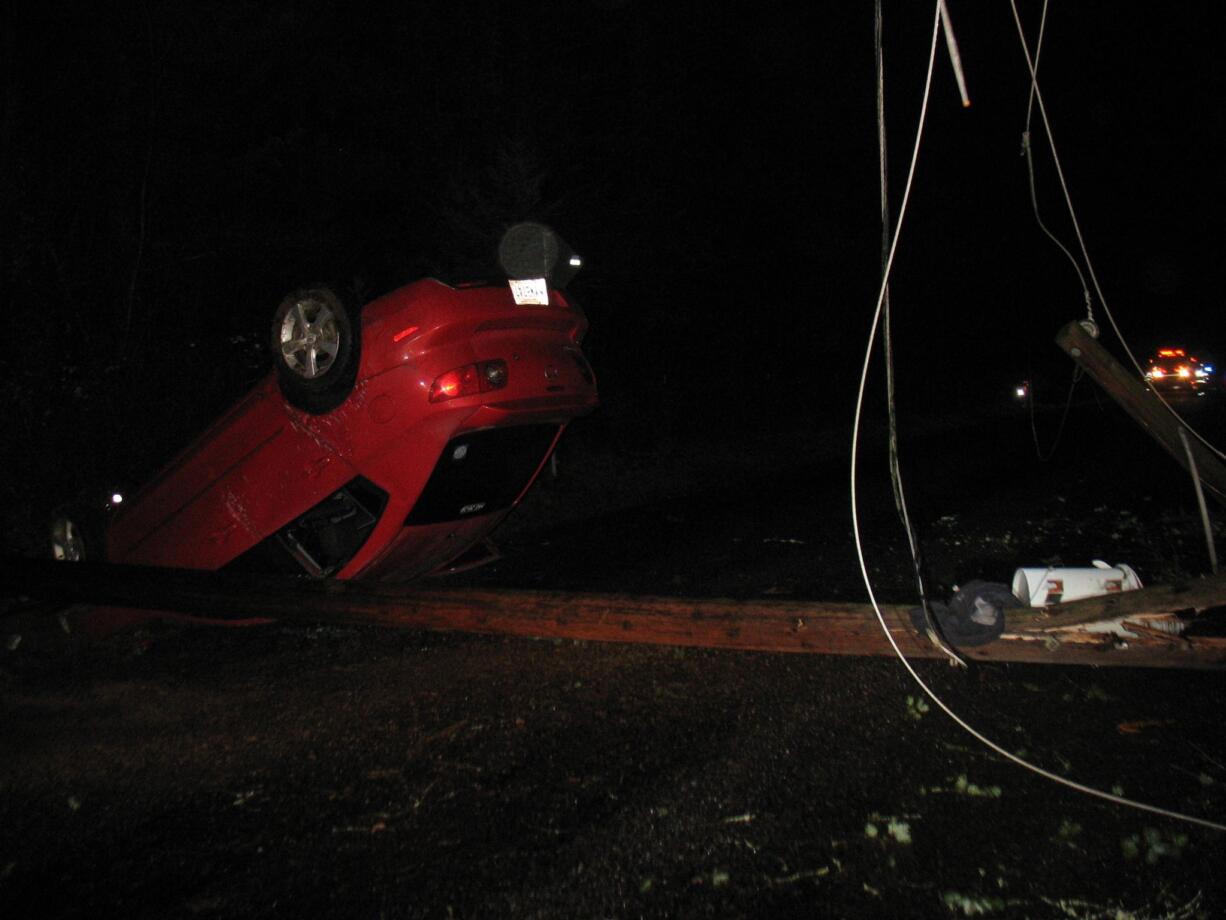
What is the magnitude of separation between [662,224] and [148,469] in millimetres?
11361

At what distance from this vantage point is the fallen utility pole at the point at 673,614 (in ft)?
11.8

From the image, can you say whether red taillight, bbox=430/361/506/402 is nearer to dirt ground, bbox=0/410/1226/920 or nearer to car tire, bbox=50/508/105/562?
dirt ground, bbox=0/410/1226/920

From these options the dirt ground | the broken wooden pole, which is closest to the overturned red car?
the dirt ground

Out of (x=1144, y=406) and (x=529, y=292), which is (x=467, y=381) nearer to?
(x=529, y=292)

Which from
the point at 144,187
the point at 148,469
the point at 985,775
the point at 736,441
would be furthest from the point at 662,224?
the point at 985,775

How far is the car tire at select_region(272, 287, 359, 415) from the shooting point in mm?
4848

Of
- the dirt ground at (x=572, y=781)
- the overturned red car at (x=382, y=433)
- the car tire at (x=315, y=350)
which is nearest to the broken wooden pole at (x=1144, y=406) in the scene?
the dirt ground at (x=572, y=781)

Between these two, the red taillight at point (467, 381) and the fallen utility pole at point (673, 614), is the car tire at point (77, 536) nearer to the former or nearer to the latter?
the fallen utility pole at point (673, 614)

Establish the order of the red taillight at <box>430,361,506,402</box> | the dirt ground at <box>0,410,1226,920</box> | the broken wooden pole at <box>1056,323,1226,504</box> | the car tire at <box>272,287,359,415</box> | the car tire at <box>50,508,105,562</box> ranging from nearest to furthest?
the dirt ground at <box>0,410,1226,920</box>
the broken wooden pole at <box>1056,323,1226,504</box>
the red taillight at <box>430,361,506,402</box>
the car tire at <box>272,287,359,415</box>
the car tire at <box>50,508,105,562</box>

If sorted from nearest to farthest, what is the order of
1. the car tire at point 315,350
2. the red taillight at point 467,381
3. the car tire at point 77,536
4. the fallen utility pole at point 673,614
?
the fallen utility pole at point 673,614, the red taillight at point 467,381, the car tire at point 315,350, the car tire at point 77,536

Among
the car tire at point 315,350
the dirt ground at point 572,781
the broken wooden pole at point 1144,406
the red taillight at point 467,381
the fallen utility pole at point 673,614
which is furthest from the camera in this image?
the car tire at point 315,350

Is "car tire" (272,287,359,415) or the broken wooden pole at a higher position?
"car tire" (272,287,359,415)

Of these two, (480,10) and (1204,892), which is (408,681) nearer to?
(1204,892)

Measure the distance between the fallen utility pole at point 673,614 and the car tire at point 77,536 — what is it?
2.35 feet
